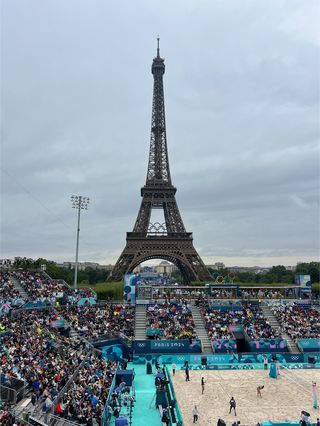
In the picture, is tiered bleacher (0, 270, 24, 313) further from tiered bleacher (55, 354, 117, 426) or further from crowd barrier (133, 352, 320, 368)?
crowd barrier (133, 352, 320, 368)

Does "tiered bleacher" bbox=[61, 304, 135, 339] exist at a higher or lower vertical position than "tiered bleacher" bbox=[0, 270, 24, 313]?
lower

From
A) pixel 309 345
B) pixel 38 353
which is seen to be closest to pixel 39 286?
pixel 38 353

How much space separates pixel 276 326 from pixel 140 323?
14772 mm

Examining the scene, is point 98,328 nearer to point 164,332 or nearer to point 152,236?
point 164,332

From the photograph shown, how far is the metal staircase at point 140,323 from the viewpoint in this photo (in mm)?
37812

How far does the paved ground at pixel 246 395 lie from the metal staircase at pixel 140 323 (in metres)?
7.90

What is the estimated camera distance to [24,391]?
66.6 ft

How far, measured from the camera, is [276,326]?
40.7 m

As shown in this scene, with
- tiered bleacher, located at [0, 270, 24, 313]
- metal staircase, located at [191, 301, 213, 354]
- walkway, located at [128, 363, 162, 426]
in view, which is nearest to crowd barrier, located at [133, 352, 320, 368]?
metal staircase, located at [191, 301, 213, 354]

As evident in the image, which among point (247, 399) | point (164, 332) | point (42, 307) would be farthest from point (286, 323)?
point (42, 307)

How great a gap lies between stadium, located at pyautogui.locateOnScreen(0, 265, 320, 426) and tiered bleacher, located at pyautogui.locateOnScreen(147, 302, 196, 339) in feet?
0.38

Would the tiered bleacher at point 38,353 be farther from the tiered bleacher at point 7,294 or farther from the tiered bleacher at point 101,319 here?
the tiered bleacher at point 101,319

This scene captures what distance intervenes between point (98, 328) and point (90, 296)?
6.79 m

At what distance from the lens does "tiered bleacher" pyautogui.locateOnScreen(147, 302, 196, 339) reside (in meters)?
37.5
